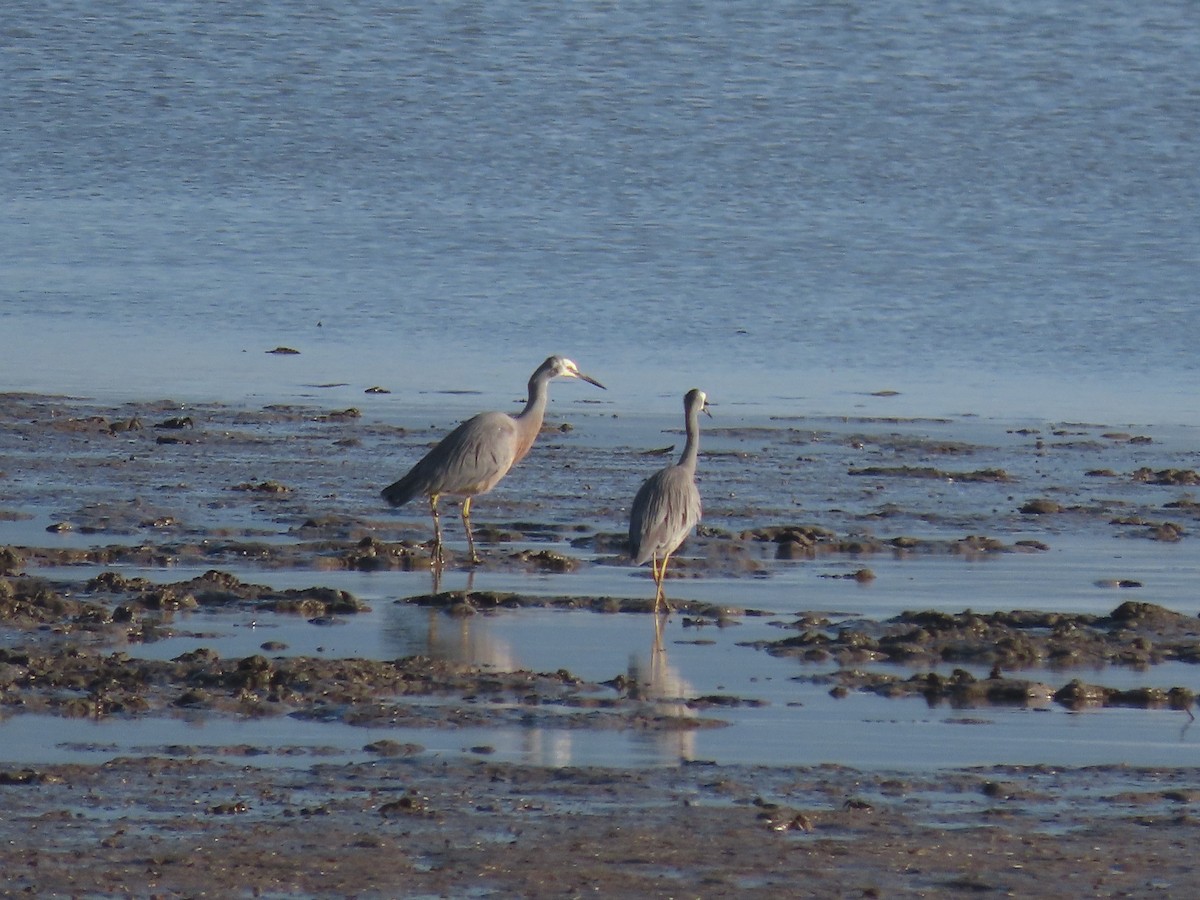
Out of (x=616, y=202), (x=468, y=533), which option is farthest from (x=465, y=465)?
(x=616, y=202)

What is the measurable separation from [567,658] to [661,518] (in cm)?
160

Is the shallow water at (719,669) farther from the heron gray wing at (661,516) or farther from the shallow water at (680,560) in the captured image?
the heron gray wing at (661,516)

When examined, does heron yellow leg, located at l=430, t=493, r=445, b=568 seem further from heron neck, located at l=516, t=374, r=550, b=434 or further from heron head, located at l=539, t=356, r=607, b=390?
heron head, located at l=539, t=356, r=607, b=390

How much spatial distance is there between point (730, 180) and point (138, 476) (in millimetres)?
19269

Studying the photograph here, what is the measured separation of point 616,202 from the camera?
3128 cm

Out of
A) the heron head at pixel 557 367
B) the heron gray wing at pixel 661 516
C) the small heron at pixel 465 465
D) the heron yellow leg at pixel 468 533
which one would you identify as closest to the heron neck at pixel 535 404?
the heron head at pixel 557 367

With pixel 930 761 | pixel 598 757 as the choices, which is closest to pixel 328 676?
pixel 598 757

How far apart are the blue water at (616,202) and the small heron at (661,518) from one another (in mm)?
6716

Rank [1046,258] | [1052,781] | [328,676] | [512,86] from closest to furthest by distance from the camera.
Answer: [1052,781] < [328,676] < [1046,258] < [512,86]

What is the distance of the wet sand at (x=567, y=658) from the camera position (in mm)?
7238

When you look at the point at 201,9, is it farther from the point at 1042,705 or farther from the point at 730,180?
the point at 1042,705

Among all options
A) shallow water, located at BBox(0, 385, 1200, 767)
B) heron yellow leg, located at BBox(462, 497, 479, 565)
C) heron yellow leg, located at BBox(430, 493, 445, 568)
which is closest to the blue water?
shallow water, located at BBox(0, 385, 1200, 767)

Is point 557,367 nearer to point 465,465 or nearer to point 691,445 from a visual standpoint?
point 465,465

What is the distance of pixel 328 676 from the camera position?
940 centimetres
